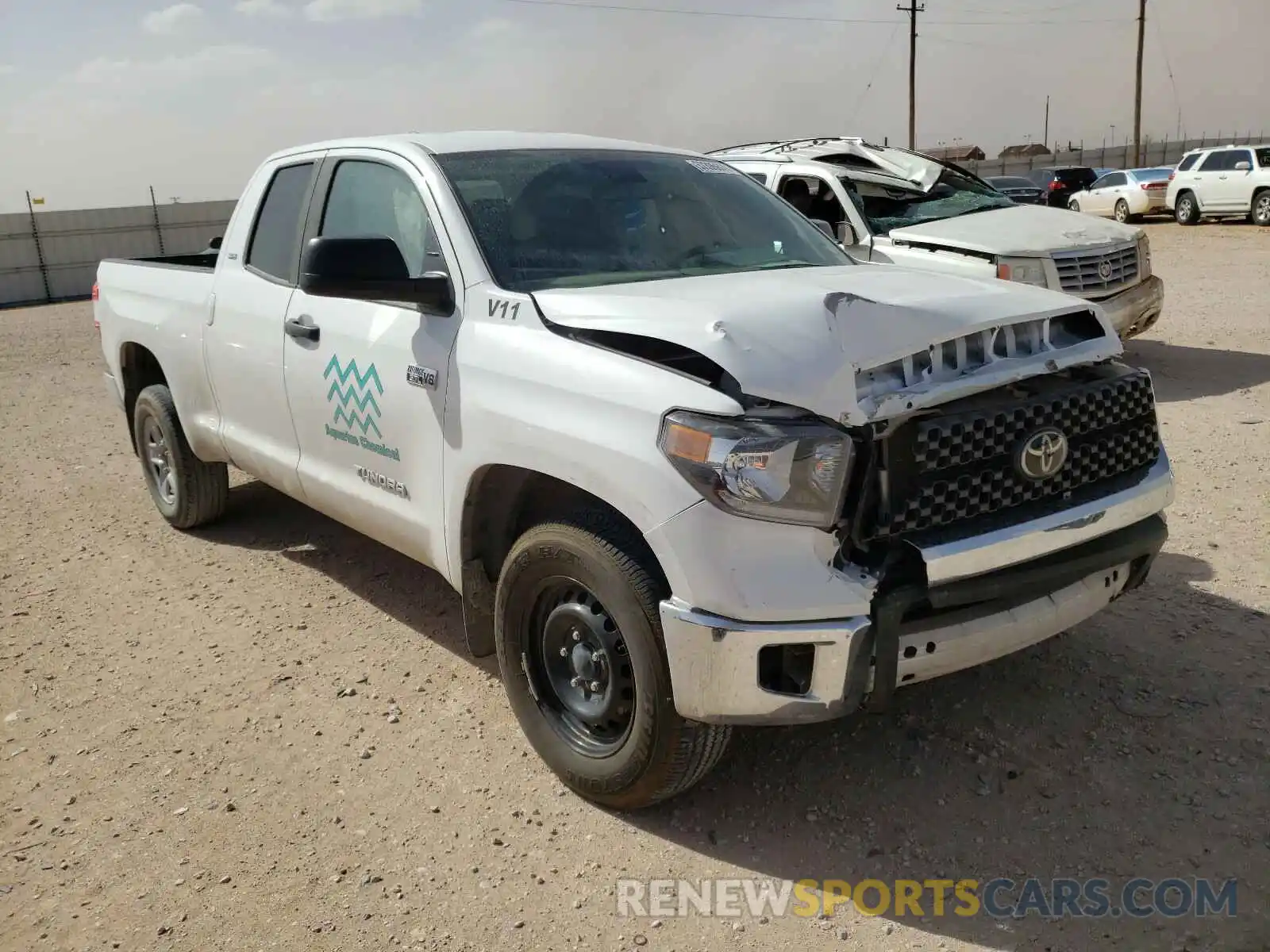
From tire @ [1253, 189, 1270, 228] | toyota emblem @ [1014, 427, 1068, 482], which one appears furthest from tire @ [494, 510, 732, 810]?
tire @ [1253, 189, 1270, 228]

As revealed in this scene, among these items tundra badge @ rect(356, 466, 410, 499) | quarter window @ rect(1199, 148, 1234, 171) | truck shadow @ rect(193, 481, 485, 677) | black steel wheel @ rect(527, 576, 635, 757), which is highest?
quarter window @ rect(1199, 148, 1234, 171)

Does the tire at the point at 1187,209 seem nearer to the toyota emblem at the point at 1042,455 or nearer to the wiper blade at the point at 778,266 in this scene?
the wiper blade at the point at 778,266

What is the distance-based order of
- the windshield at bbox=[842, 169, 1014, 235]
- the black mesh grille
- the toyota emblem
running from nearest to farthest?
the black mesh grille
the toyota emblem
the windshield at bbox=[842, 169, 1014, 235]

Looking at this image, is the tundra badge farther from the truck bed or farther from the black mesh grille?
the truck bed

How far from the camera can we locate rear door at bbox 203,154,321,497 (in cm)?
441

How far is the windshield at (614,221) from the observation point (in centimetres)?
355

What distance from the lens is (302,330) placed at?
414 cm

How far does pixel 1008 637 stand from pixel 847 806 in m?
0.71

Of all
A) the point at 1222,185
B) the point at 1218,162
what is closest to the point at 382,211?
the point at 1222,185

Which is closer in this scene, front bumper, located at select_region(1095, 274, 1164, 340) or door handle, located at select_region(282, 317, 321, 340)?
door handle, located at select_region(282, 317, 321, 340)

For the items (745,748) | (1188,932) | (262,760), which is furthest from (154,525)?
(1188,932)

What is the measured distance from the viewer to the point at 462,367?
11.0 ft

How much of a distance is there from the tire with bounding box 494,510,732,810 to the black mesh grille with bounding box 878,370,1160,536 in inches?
26.8

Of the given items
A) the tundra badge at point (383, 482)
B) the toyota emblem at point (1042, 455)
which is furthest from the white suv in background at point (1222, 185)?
the tundra badge at point (383, 482)
